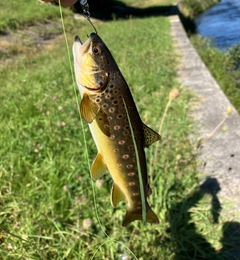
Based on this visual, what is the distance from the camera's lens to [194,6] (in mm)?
25000

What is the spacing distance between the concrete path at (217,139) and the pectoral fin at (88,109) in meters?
1.60

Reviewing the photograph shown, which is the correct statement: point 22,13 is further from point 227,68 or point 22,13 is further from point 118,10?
point 118,10

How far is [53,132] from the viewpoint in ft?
11.7

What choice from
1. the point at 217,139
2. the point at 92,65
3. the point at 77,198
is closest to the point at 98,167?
the point at 92,65

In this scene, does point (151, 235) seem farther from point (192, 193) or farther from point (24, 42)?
point (24, 42)

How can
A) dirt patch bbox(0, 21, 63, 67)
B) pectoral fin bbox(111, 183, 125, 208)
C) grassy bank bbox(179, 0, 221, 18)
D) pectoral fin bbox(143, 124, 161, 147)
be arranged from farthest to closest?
grassy bank bbox(179, 0, 221, 18) < dirt patch bbox(0, 21, 63, 67) < pectoral fin bbox(111, 183, 125, 208) < pectoral fin bbox(143, 124, 161, 147)

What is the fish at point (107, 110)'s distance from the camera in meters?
1.36

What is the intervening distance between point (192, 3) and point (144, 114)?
23506 mm

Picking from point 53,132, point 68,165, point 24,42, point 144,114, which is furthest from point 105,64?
point 24,42

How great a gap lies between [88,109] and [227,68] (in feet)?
26.7

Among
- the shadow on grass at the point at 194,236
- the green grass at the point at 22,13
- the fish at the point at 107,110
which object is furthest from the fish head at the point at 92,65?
the green grass at the point at 22,13

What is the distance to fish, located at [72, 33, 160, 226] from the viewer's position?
136 cm

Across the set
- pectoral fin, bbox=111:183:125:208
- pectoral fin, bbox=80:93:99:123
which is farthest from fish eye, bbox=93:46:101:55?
pectoral fin, bbox=111:183:125:208

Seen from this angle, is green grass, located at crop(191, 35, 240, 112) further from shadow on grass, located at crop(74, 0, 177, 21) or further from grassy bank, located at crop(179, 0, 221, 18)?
shadow on grass, located at crop(74, 0, 177, 21)
